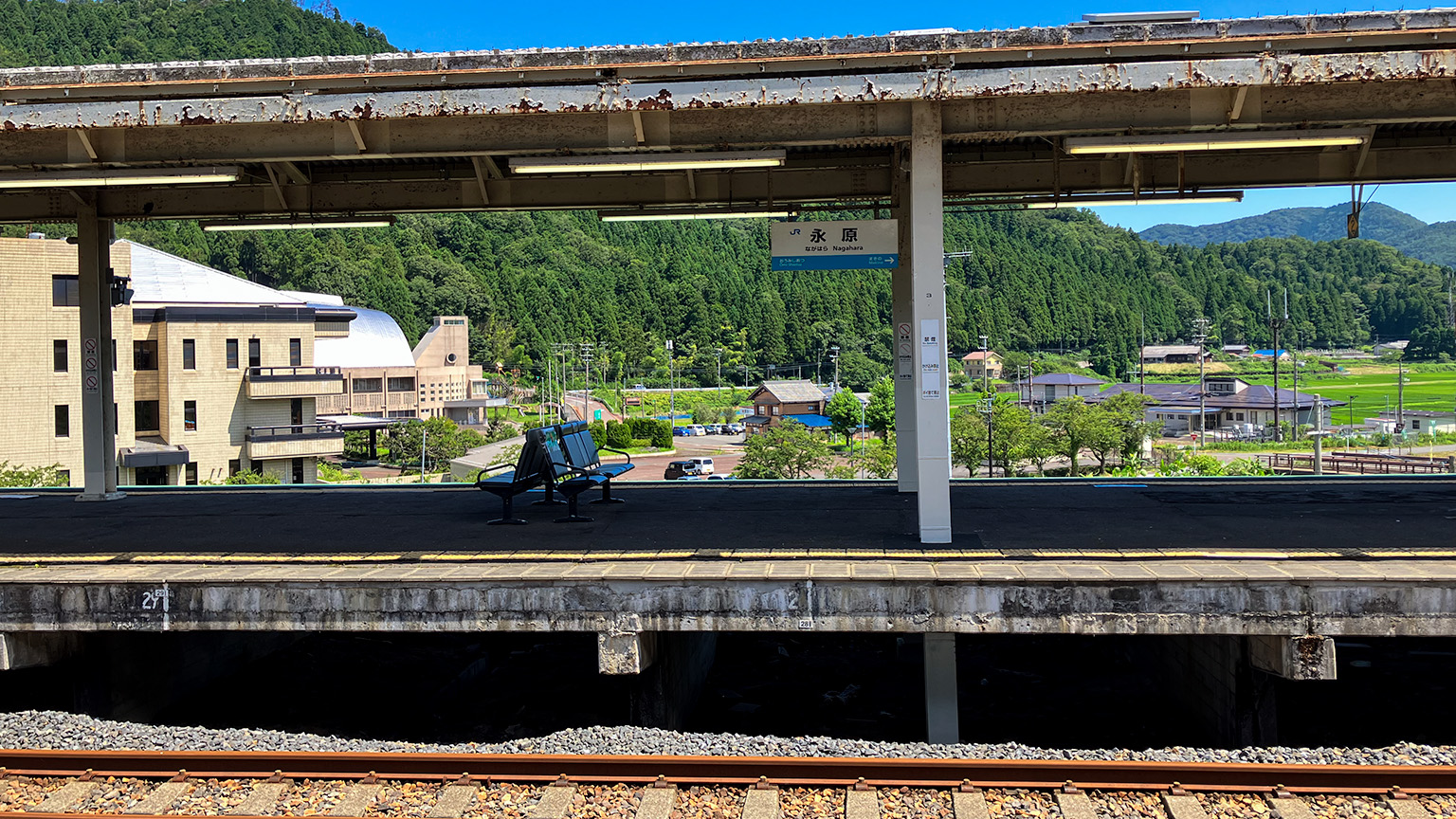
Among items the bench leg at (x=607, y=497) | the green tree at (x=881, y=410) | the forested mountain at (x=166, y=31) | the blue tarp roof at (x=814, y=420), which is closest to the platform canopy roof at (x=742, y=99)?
the bench leg at (x=607, y=497)

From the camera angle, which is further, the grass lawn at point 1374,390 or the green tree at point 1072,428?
the grass lawn at point 1374,390

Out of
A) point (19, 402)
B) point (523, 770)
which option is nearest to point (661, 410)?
point (19, 402)

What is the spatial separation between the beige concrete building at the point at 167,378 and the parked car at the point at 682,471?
1389 cm

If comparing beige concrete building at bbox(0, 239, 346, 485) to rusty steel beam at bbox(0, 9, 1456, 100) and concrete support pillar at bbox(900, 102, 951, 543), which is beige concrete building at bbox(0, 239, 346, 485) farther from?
concrete support pillar at bbox(900, 102, 951, 543)

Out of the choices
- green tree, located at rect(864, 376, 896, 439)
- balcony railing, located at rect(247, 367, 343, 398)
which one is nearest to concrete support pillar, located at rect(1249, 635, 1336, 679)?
balcony railing, located at rect(247, 367, 343, 398)

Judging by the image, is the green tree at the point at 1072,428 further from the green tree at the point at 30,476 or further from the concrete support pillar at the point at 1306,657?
the concrete support pillar at the point at 1306,657

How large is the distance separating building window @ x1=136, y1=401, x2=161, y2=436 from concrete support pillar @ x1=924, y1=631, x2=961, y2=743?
3696 centimetres

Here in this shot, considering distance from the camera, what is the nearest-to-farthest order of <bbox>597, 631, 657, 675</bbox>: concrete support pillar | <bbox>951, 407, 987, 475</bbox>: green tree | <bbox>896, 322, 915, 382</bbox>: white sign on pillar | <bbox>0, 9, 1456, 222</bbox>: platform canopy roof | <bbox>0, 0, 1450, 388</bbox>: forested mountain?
<bbox>597, 631, 657, 675</bbox>: concrete support pillar, <bbox>0, 9, 1456, 222</bbox>: platform canopy roof, <bbox>896, 322, 915, 382</bbox>: white sign on pillar, <bbox>951, 407, 987, 475</bbox>: green tree, <bbox>0, 0, 1450, 388</bbox>: forested mountain

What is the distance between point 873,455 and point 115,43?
408ft

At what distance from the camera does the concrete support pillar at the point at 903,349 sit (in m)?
11.6

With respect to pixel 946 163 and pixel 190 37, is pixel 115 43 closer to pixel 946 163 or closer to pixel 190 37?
pixel 190 37

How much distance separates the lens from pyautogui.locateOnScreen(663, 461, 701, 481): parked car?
147 feet

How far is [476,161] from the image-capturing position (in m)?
11.4

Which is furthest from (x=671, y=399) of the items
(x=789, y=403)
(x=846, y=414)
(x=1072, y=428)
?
(x=1072, y=428)
